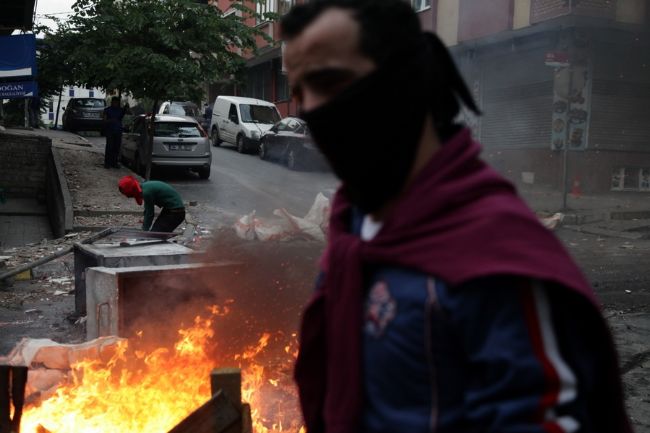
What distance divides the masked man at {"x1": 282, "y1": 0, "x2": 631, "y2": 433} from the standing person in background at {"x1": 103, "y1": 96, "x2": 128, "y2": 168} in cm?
1617

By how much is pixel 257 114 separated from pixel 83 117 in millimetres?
9061

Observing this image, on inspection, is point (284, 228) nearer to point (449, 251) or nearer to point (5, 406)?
point (5, 406)

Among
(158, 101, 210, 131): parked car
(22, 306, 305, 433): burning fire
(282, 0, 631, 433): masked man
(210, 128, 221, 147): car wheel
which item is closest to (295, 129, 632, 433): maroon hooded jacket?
(282, 0, 631, 433): masked man

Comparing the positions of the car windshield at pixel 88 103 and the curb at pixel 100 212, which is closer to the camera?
the curb at pixel 100 212

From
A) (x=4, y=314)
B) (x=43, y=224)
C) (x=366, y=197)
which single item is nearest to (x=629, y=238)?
(x=4, y=314)

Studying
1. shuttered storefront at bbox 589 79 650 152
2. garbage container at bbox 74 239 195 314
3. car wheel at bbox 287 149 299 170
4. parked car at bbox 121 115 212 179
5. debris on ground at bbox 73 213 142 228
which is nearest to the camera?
garbage container at bbox 74 239 195 314

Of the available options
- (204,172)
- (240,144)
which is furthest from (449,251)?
(240,144)

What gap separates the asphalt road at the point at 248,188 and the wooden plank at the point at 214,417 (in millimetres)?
8978

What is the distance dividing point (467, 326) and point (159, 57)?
13.6 m

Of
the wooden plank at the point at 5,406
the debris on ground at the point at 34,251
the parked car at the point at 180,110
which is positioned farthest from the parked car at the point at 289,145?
the wooden plank at the point at 5,406

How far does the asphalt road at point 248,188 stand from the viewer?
13.4 meters

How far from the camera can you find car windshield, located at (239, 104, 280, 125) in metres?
22.9

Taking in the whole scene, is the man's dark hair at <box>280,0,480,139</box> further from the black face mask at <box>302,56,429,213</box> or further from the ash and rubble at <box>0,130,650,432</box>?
the ash and rubble at <box>0,130,650,432</box>

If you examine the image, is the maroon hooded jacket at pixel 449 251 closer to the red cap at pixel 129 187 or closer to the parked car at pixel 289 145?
the red cap at pixel 129 187
